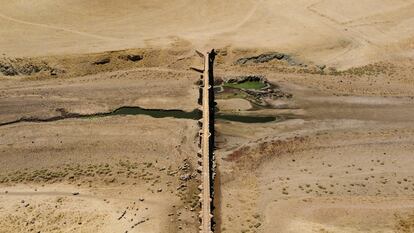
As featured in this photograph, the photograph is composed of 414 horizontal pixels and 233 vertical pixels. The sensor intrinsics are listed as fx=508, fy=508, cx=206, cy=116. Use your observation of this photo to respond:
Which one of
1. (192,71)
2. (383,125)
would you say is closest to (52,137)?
(192,71)

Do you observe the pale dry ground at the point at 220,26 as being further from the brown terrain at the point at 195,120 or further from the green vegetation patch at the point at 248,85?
the green vegetation patch at the point at 248,85

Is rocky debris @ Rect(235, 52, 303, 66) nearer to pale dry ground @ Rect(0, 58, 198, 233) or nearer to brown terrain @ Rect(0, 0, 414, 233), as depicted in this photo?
brown terrain @ Rect(0, 0, 414, 233)

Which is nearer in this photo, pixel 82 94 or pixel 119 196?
pixel 119 196

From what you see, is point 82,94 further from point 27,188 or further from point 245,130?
point 245,130

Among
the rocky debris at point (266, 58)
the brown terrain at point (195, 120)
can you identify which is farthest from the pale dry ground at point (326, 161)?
the rocky debris at point (266, 58)

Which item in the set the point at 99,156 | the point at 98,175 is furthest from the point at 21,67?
the point at 98,175

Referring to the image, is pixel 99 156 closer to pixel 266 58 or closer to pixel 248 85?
pixel 248 85
